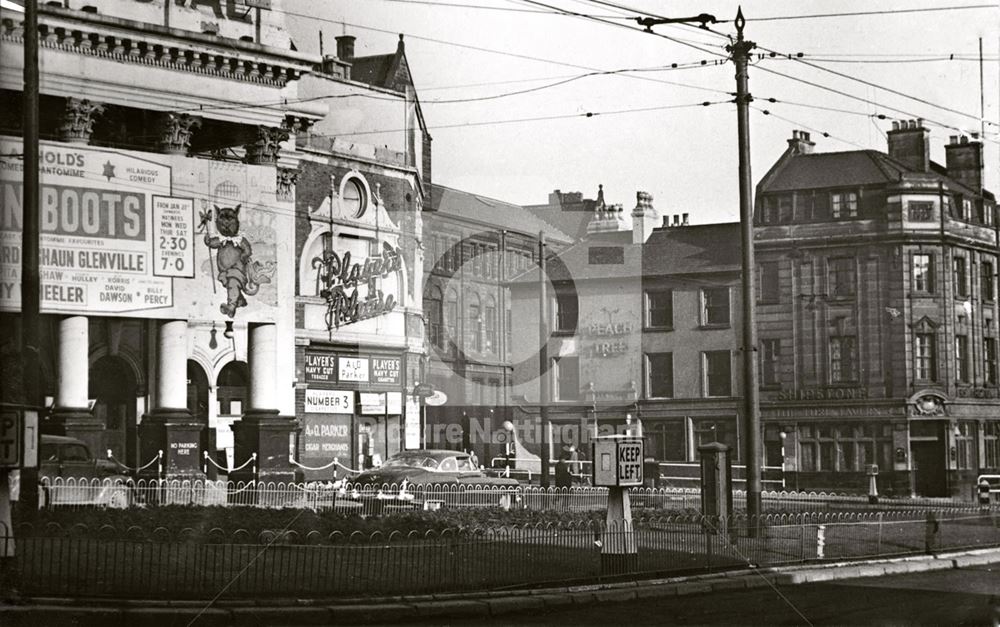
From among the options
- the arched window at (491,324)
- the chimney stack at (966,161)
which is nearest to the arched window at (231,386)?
the arched window at (491,324)

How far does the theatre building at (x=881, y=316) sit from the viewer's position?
52406 millimetres

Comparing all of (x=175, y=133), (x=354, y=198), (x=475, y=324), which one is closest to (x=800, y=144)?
(x=475, y=324)

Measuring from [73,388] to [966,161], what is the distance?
40.7 m

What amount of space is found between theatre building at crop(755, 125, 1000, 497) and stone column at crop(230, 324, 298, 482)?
27.9m

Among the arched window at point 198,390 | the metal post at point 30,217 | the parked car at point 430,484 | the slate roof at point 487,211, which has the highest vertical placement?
the slate roof at point 487,211

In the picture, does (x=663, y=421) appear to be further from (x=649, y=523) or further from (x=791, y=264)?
(x=649, y=523)

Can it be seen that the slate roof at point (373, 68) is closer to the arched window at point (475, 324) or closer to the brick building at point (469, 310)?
the brick building at point (469, 310)

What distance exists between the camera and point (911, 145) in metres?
54.3

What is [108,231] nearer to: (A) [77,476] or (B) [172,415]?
(A) [77,476]

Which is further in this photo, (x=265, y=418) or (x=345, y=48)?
(x=345, y=48)

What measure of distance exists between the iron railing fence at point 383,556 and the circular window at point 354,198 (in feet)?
85.8

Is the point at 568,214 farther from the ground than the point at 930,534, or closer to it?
farther from the ground

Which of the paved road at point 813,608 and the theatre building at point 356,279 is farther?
the theatre building at point 356,279

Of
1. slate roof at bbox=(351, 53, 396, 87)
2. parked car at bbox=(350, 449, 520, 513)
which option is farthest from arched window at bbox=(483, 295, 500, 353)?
parked car at bbox=(350, 449, 520, 513)
